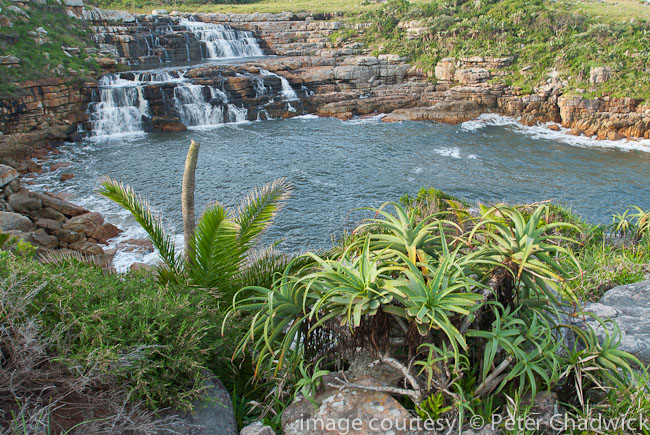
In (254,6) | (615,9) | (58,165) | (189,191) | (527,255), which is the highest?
(254,6)

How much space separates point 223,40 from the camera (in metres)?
30.7

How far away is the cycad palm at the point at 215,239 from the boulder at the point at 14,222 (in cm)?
754

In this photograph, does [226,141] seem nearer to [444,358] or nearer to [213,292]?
[213,292]

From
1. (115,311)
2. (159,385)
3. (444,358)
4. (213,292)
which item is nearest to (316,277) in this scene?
(444,358)

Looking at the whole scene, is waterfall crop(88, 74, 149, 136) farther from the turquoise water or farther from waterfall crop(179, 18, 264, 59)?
waterfall crop(179, 18, 264, 59)

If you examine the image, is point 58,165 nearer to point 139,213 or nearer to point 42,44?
point 42,44

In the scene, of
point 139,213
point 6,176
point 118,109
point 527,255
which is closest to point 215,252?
point 139,213

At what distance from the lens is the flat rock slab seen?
357 centimetres

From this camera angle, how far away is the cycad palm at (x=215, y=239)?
4605 millimetres

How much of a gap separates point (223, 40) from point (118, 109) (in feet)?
36.3

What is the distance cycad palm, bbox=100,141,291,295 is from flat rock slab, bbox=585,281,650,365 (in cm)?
316

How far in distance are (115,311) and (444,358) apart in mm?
2179

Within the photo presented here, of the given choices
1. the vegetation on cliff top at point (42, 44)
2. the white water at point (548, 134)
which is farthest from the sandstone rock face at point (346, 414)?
the vegetation on cliff top at point (42, 44)

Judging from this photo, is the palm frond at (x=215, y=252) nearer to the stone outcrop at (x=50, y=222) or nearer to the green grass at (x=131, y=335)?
the green grass at (x=131, y=335)
